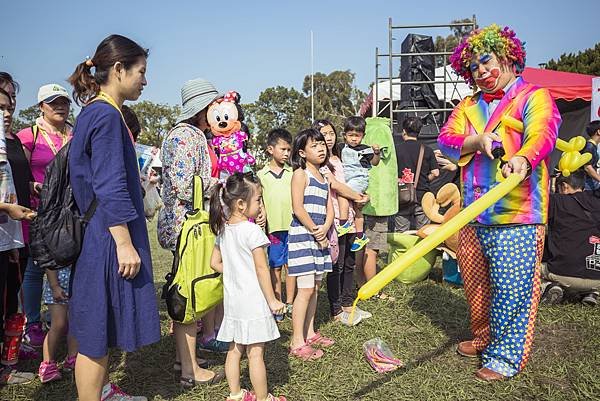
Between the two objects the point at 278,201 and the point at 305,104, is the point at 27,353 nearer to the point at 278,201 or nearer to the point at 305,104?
the point at 278,201

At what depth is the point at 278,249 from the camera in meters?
4.45

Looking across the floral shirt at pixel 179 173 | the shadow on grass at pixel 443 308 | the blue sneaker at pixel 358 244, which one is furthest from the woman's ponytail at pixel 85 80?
the shadow on grass at pixel 443 308

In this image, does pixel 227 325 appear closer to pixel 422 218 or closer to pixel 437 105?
pixel 422 218

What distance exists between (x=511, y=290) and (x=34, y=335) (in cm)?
347

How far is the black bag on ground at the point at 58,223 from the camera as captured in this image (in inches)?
92.5

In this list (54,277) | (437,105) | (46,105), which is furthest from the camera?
(437,105)

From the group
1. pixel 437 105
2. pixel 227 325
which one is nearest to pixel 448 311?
pixel 227 325

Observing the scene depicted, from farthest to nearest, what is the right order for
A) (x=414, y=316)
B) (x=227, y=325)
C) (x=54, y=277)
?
(x=414, y=316) → (x=54, y=277) → (x=227, y=325)

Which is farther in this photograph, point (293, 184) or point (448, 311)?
point (448, 311)

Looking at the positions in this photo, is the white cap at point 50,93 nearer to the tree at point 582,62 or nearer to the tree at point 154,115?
the tree at point 582,62

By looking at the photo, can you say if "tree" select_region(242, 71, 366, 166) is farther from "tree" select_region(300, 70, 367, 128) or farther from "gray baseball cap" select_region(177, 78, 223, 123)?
"gray baseball cap" select_region(177, 78, 223, 123)

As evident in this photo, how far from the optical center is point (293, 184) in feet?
11.8

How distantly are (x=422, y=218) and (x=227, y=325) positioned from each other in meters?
4.81

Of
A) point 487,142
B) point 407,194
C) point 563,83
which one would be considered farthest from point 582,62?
point 487,142
